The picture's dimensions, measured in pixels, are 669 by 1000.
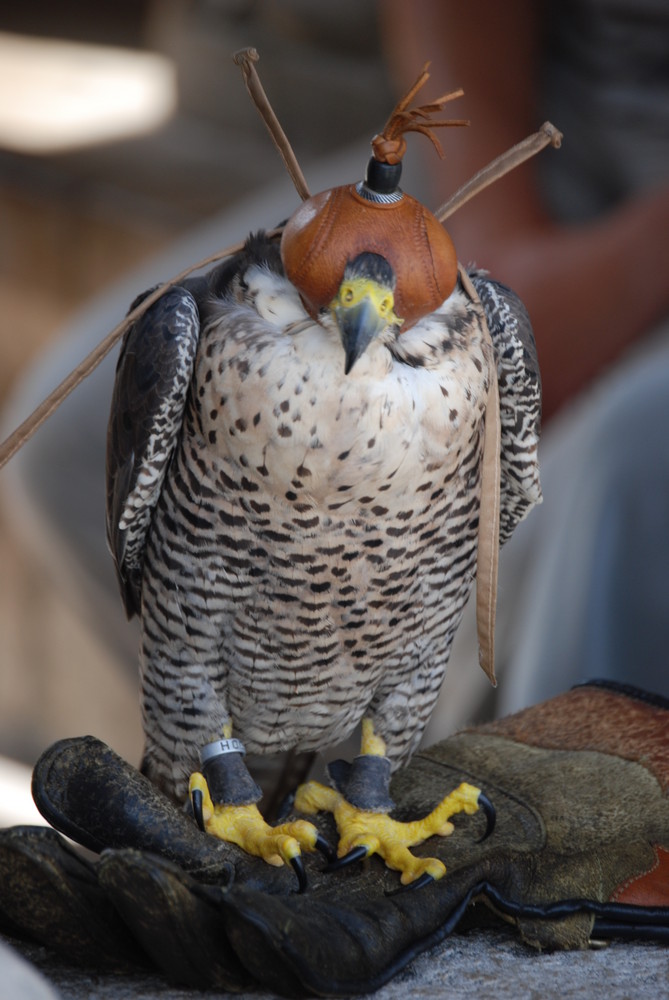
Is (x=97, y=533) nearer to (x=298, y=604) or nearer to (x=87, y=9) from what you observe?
(x=298, y=604)

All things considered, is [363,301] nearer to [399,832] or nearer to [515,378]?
[515,378]

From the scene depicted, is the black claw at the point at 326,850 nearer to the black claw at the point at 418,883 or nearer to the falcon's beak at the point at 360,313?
the black claw at the point at 418,883

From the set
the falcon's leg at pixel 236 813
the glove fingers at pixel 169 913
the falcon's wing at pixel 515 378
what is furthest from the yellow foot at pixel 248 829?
the falcon's wing at pixel 515 378

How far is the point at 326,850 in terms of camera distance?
3.06ft

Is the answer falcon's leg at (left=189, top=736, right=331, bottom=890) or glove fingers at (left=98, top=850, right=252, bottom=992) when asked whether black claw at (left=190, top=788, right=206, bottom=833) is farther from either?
glove fingers at (left=98, top=850, right=252, bottom=992)

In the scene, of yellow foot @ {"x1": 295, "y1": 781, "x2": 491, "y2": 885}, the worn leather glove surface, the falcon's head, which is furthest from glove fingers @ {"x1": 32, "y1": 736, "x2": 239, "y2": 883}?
the falcon's head

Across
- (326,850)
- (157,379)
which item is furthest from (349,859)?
(157,379)

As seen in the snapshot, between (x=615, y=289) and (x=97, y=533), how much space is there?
1.18m

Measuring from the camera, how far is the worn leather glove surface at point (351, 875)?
30.3 inches

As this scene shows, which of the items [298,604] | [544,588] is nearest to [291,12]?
[544,588]

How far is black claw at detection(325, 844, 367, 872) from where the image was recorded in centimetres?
91

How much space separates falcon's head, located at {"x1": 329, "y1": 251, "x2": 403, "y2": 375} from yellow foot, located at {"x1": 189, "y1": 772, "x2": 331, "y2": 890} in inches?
14.3

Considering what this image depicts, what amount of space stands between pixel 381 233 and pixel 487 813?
48cm

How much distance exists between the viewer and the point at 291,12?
368 centimetres
